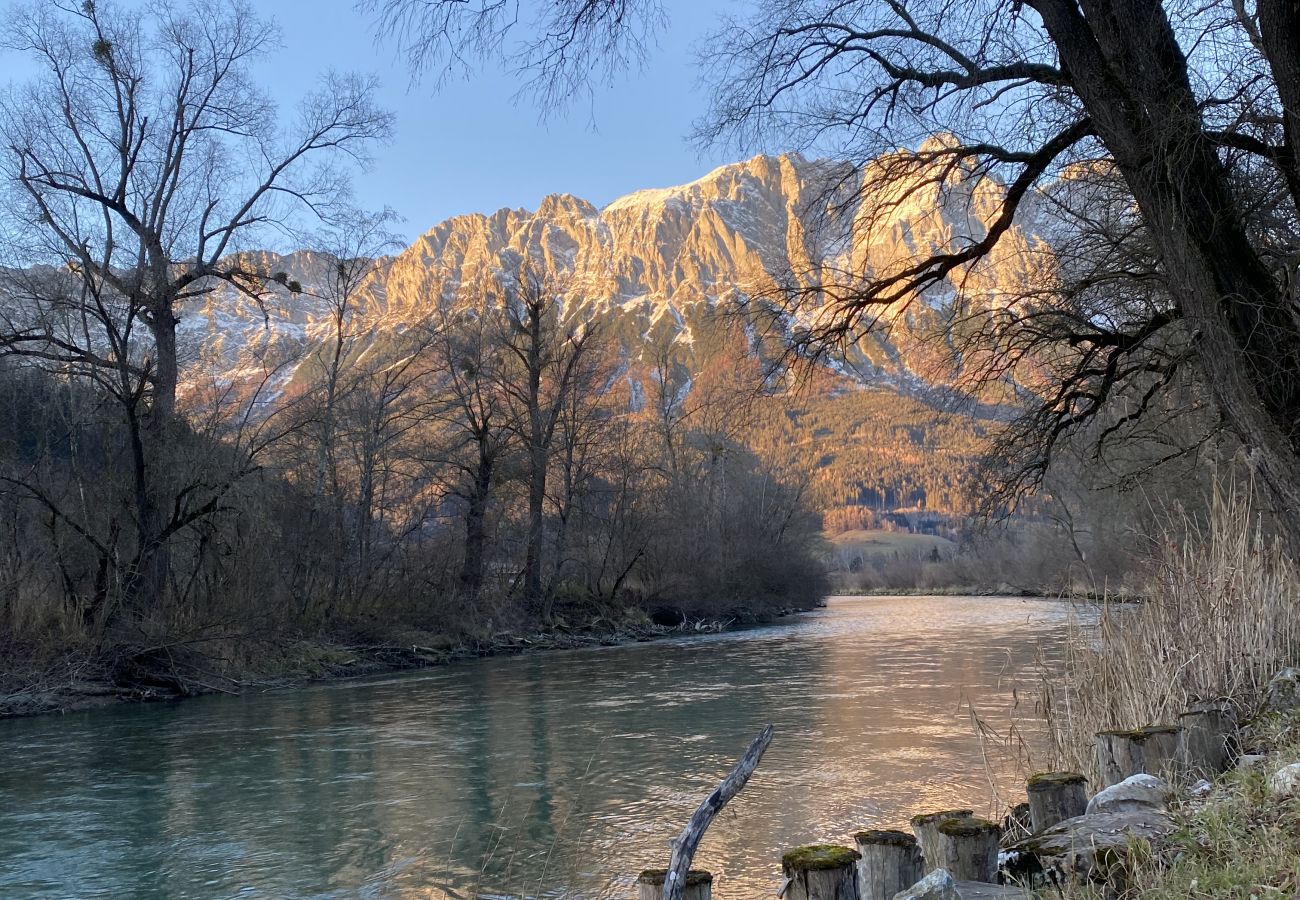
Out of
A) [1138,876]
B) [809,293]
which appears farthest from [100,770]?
[1138,876]

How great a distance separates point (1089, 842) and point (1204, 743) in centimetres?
192

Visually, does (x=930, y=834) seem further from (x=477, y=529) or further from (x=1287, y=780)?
(x=477, y=529)

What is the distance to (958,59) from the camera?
8031mm

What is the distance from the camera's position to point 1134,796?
462cm

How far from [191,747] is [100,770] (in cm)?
160

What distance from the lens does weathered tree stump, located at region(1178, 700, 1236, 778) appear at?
5394 millimetres

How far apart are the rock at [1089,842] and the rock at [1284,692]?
6.16 ft

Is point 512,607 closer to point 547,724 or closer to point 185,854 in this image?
point 547,724

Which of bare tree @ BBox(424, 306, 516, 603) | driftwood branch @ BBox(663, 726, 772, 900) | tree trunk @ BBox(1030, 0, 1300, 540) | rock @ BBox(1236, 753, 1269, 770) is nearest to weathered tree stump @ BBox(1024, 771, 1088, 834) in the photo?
rock @ BBox(1236, 753, 1269, 770)

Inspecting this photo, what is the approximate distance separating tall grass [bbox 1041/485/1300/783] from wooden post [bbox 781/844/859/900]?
3.17 meters

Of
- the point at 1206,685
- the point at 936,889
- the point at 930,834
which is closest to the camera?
the point at 936,889

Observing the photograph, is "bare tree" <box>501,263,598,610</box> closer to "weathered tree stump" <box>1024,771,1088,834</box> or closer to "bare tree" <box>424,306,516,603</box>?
"bare tree" <box>424,306,516,603</box>

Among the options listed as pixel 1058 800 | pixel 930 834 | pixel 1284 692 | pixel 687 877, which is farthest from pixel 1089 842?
pixel 1284 692

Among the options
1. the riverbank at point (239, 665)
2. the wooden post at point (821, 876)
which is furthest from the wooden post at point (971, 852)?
the riverbank at point (239, 665)
